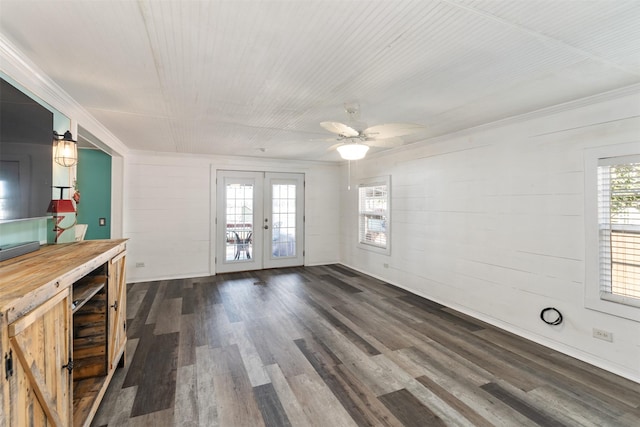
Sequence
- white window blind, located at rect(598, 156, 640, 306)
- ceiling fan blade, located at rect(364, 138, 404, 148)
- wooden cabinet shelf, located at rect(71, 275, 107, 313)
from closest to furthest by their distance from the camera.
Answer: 1. wooden cabinet shelf, located at rect(71, 275, 107, 313)
2. white window blind, located at rect(598, 156, 640, 306)
3. ceiling fan blade, located at rect(364, 138, 404, 148)

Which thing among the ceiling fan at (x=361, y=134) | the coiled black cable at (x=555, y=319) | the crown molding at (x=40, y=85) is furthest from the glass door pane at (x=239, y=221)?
the coiled black cable at (x=555, y=319)

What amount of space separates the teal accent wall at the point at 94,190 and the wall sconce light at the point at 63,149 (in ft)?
9.46

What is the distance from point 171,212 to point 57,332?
4.48 m

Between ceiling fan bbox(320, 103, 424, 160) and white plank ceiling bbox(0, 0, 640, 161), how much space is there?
12.4 inches

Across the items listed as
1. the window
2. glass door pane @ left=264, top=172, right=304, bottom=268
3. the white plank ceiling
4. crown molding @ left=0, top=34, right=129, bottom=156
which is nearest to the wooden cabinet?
crown molding @ left=0, top=34, right=129, bottom=156

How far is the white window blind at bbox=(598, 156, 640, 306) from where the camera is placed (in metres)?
2.47

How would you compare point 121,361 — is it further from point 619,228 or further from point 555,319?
point 619,228

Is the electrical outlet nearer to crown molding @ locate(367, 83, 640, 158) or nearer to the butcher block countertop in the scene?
crown molding @ locate(367, 83, 640, 158)

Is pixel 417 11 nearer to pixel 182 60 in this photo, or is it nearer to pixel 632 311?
pixel 182 60

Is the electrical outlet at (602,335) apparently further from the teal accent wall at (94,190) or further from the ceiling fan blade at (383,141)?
the teal accent wall at (94,190)

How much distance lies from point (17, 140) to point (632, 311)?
4.71 m

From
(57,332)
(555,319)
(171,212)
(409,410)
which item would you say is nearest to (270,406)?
(409,410)

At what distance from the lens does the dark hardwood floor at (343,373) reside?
2004mm

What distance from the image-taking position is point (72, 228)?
2.57m
